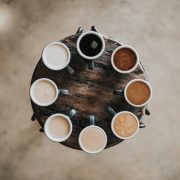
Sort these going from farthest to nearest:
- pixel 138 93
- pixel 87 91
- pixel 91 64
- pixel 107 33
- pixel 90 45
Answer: pixel 107 33 < pixel 87 91 < pixel 91 64 < pixel 138 93 < pixel 90 45

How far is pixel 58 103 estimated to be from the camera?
8.44ft

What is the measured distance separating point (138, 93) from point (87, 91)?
1.47ft

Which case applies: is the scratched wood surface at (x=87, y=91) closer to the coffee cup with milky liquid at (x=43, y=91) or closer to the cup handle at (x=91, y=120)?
the cup handle at (x=91, y=120)

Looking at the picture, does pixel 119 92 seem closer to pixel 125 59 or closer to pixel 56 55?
pixel 125 59

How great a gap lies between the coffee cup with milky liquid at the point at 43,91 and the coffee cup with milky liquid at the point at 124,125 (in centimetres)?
49

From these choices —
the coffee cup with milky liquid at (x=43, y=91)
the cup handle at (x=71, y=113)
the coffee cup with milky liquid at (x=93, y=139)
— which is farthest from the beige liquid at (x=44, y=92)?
the coffee cup with milky liquid at (x=93, y=139)

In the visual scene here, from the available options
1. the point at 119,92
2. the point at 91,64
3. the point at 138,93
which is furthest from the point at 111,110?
the point at 91,64

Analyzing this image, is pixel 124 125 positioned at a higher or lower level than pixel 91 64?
lower

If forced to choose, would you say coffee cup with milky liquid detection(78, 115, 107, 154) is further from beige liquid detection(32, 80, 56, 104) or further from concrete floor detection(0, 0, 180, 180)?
concrete floor detection(0, 0, 180, 180)

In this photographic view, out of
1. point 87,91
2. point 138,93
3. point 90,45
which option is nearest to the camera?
point 90,45

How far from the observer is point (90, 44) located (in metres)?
2.25

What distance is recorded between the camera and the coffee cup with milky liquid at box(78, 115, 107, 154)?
7.70 ft

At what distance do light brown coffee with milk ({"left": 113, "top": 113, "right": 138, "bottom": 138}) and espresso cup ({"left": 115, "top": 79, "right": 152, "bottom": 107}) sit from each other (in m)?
0.12

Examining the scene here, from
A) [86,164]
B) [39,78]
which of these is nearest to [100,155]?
[86,164]
